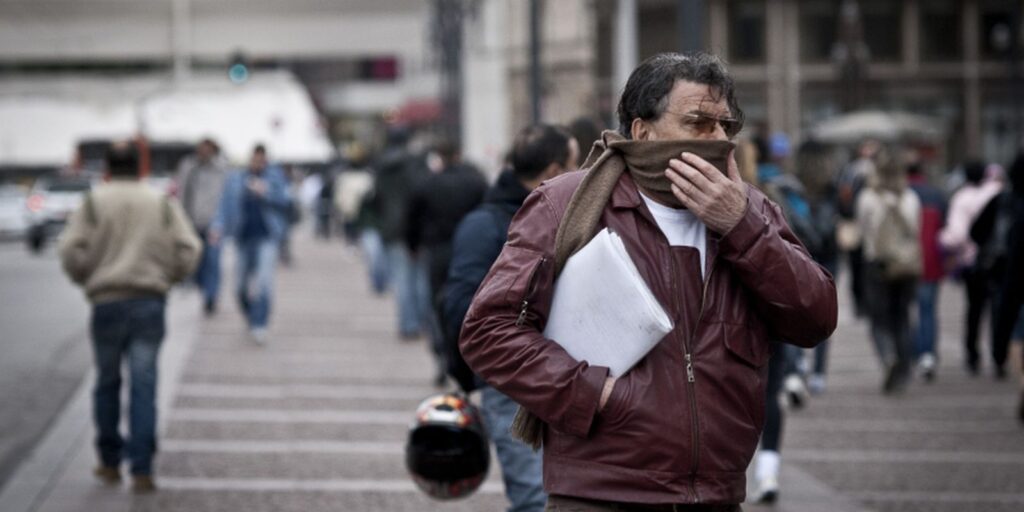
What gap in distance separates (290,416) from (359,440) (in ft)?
4.01

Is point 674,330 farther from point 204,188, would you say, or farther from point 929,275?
point 204,188

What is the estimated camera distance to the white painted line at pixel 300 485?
925 centimetres

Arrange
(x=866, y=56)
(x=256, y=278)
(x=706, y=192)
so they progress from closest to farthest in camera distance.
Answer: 1. (x=706, y=192)
2. (x=256, y=278)
3. (x=866, y=56)

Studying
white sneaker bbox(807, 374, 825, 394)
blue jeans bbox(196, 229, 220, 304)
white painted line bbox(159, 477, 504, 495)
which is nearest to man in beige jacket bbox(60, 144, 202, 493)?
white painted line bbox(159, 477, 504, 495)

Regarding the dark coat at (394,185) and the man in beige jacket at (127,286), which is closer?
the man in beige jacket at (127,286)

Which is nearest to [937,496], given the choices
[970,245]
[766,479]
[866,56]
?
[766,479]

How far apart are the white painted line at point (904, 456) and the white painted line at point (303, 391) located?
133 inches

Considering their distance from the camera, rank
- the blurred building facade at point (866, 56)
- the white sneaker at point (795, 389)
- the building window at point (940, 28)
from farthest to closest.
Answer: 1. the building window at point (940, 28)
2. the blurred building facade at point (866, 56)
3. the white sneaker at point (795, 389)

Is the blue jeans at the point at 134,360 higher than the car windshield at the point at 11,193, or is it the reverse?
the blue jeans at the point at 134,360

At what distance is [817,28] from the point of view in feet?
182

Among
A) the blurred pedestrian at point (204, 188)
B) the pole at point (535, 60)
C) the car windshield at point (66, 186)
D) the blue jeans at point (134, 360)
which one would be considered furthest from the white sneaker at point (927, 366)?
the car windshield at point (66, 186)

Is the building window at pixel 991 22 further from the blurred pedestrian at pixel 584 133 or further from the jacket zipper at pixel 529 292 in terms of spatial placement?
the jacket zipper at pixel 529 292

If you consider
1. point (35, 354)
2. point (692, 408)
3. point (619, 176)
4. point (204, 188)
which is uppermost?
point (619, 176)

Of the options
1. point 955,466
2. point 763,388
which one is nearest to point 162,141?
point 955,466
